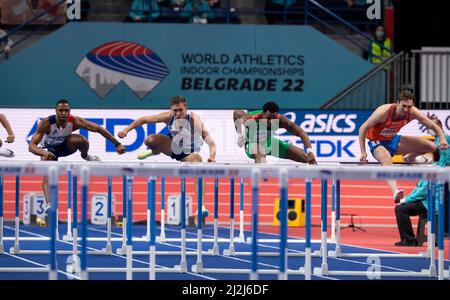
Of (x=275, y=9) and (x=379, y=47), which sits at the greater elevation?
(x=275, y=9)

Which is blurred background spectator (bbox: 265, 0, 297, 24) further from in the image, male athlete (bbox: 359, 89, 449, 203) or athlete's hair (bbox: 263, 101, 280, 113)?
male athlete (bbox: 359, 89, 449, 203)

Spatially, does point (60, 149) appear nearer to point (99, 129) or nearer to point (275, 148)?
point (99, 129)

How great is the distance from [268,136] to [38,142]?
3.50 m

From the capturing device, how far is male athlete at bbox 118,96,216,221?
1479cm

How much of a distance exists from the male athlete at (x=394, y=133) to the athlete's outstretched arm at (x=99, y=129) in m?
3.23

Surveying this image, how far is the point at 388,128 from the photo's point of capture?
45.7 ft

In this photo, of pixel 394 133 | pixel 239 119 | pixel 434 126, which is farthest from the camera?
pixel 239 119

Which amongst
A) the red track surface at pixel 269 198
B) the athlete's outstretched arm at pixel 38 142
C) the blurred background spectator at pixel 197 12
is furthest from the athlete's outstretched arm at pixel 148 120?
the blurred background spectator at pixel 197 12

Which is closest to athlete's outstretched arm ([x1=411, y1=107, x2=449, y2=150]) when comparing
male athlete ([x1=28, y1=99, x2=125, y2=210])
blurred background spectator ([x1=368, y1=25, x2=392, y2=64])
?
male athlete ([x1=28, y1=99, x2=125, y2=210])

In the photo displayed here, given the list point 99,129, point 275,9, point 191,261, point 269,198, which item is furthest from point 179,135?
point 275,9

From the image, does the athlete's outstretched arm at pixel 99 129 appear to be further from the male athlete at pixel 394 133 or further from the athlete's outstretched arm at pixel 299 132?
the male athlete at pixel 394 133

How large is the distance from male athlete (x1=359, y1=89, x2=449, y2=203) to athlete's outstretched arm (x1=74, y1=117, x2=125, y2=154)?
3.23m

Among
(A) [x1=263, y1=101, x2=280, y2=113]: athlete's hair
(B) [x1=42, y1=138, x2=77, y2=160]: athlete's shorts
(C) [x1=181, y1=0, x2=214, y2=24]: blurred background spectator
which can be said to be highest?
(C) [x1=181, y1=0, x2=214, y2=24]: blurred background spectator
